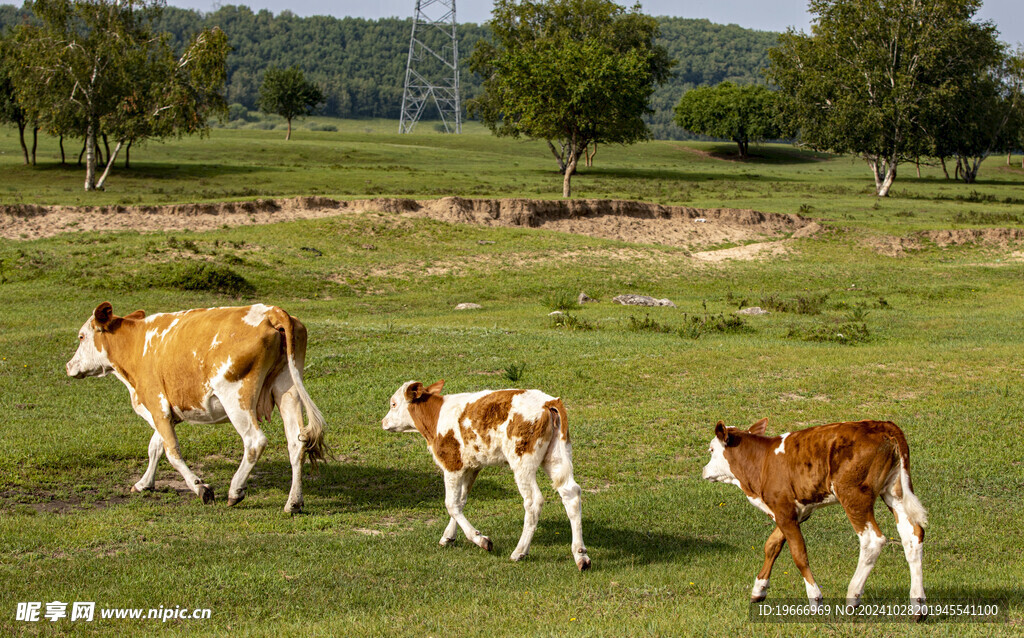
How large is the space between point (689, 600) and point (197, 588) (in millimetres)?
4609

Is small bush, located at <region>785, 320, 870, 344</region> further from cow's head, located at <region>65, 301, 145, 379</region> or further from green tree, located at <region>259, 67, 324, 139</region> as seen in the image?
green tree, located at <region>259, 67, 324, 139</region>

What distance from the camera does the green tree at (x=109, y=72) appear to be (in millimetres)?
50750

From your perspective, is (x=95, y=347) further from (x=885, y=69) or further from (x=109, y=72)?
(x=885, y=69)

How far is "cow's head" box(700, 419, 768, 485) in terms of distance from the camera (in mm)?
8742

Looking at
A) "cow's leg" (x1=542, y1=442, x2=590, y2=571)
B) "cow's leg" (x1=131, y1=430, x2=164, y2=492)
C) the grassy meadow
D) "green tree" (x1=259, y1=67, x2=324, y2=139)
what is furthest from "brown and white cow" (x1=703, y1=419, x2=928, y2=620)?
"green tree" (x1=259, y1=67, x2=324, y2=139)

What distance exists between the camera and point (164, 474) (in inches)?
520

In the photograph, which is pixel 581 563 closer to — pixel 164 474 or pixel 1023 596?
pixel 1023 596

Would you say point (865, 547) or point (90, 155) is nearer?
point (865, 547)

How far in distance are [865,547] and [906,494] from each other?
0.61m

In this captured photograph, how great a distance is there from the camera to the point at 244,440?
1137cm

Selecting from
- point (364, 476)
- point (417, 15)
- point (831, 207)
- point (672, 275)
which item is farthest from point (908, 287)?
point (417, 15)

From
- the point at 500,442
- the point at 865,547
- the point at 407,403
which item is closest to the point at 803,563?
the point at 865,547

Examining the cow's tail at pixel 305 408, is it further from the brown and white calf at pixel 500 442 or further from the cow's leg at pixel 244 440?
the brown and white calf at pixel 500 442

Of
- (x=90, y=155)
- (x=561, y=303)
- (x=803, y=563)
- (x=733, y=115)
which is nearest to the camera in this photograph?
(x=803, y=563)
